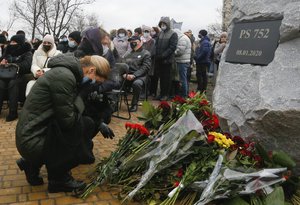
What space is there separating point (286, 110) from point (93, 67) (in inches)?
70.6

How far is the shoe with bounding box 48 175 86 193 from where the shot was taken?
3496 mm

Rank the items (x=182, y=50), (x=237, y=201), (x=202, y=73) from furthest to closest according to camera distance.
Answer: (x=202, y=73), (x=182, y=50), (x=237, y=201)

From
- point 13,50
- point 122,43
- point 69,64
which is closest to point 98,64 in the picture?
point 69,64

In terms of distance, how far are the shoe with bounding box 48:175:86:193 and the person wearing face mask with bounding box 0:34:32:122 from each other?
3537mm

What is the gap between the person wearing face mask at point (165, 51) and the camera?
8.66 metres

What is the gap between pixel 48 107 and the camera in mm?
3387

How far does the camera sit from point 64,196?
3.45 m

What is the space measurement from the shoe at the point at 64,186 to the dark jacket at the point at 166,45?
219 inches

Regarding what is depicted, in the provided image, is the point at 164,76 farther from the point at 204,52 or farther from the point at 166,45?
the point at 204,52

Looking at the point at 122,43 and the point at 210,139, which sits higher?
the point at 122,43

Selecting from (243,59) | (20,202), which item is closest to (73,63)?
(20,202)

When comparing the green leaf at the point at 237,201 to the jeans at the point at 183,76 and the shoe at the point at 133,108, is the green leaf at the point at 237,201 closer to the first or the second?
the shoe at the point at 133,108

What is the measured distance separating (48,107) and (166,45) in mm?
5611

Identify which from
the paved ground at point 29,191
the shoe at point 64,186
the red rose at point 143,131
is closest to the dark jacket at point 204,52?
the paved ground at point 29,191
